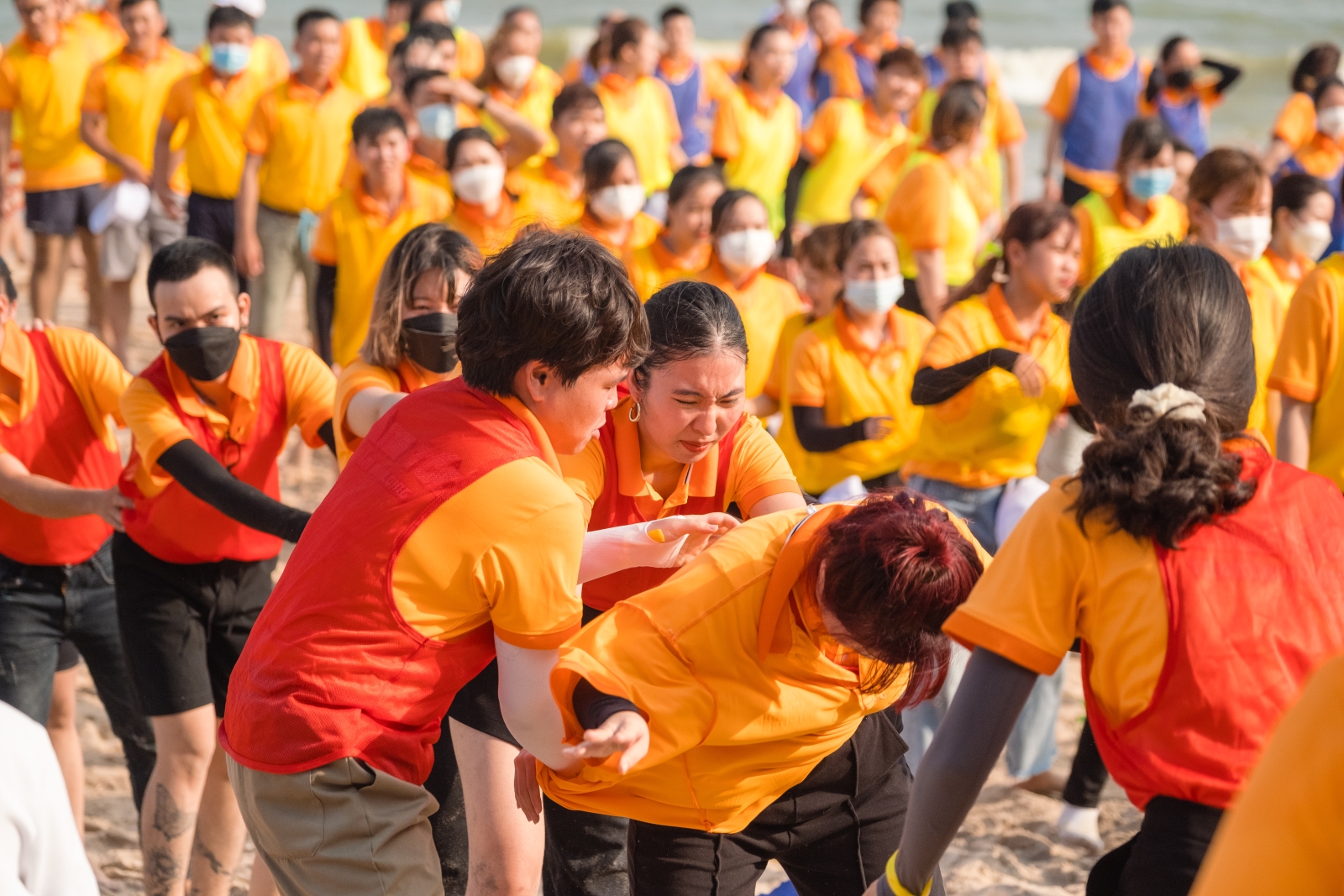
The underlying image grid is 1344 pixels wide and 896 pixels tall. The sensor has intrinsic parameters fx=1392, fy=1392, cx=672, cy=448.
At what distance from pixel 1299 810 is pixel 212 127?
774 cm

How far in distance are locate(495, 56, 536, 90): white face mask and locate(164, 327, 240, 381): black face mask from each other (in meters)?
4.96

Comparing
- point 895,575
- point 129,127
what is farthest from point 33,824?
point 129,127

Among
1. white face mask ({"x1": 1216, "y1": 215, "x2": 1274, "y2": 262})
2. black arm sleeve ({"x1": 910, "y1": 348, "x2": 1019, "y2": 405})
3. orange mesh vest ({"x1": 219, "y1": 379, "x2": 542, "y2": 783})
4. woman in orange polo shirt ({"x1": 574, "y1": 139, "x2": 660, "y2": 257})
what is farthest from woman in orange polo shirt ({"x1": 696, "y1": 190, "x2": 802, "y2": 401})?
orange mesh vest ({"x1": 219, "y1": 379, "x2": 542, "y2": 783})

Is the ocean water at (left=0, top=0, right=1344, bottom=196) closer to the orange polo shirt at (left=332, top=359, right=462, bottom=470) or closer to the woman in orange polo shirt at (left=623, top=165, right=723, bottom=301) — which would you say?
the woman in orange polo shirt at (left=623, top=165, right=723, bottom=301)

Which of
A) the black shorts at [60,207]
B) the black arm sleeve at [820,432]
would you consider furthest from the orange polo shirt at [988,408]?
the black shorts at [60,207]

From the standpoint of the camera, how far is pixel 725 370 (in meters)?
2.91

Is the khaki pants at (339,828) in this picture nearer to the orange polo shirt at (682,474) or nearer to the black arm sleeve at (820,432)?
the orange polo shirt at (682,474)

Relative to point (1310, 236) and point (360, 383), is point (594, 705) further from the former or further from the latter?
point (1310, 236)

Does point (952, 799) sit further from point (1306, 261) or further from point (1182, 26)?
point (1182, 26)

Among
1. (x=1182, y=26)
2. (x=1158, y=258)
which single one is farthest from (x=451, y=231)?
(x=1182, y=26)

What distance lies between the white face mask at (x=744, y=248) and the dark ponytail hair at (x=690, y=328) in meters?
2.42

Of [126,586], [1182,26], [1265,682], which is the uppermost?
[1182,26]

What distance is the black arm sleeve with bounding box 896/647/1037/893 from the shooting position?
76.4 inches

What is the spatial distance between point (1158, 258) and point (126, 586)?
101 inches
